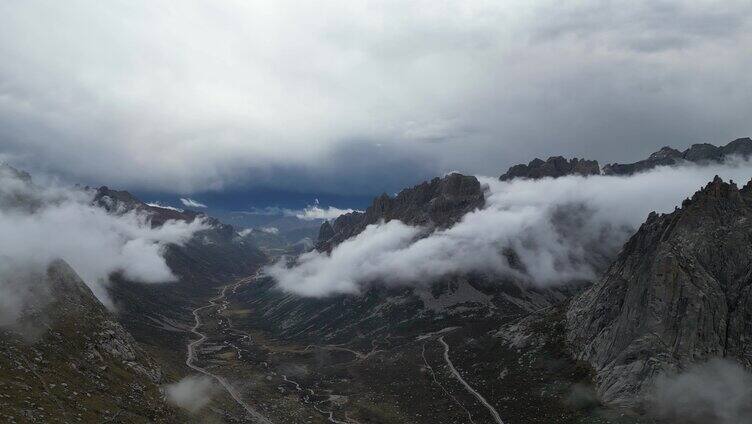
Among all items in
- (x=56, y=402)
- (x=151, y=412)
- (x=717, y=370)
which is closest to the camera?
(x=56, y=402)

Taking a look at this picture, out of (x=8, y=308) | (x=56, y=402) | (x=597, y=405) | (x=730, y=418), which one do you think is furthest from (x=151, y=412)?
(x=730, y=418)

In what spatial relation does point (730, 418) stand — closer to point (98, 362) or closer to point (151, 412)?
point (151, 412)

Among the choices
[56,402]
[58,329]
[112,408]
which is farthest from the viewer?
[58,329]

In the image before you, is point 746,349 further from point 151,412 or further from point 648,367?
point 151,412

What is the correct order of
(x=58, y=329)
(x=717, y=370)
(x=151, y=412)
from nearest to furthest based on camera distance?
1. (x=151, y=412)
2. (x=717, y=370)
3. (x=58, y=329)

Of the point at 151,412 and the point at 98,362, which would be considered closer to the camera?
the point at 151,412

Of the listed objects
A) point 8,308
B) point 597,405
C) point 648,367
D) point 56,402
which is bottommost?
point 597,405

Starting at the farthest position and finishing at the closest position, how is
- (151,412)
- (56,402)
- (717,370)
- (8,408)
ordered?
(717,370) → (151,412) → (56,402) → (8,408)

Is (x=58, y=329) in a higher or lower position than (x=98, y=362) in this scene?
higher

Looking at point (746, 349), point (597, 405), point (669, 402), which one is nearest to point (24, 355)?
point (597, 405)
